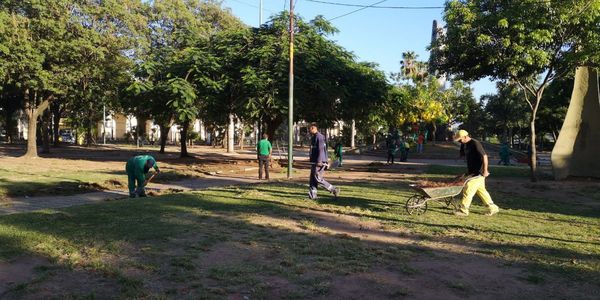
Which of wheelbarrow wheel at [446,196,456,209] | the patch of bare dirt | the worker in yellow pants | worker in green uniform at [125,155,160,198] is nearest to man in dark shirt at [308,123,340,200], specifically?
wheelbarrow wheel at [446,196,456,209]

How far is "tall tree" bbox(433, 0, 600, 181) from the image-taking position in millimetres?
15789

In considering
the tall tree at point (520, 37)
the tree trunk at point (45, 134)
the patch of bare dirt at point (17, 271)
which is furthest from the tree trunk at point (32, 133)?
the patch of bare dirt at point (17, 271)

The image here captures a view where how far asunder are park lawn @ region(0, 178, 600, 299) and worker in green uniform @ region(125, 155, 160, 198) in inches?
70.8

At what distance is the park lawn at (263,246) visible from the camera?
16.3 ft

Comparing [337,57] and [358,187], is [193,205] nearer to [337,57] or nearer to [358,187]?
[358,187]

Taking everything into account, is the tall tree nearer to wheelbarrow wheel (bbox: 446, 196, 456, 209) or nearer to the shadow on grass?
wheelbarrow wheel (bbox: 446, 196, 456, 209)

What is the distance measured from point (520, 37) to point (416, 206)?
9.23 metres

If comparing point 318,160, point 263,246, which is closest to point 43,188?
point 318,160

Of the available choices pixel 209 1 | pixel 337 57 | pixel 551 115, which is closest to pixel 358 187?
pixel 337 57

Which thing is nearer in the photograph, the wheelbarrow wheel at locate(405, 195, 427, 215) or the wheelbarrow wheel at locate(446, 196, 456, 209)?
the wheelbarrow wheel at locate(405, 195, 427, 215)

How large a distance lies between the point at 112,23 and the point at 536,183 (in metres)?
22.6

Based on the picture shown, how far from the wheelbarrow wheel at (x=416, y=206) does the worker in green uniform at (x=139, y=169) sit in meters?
6.00

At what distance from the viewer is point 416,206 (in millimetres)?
9609

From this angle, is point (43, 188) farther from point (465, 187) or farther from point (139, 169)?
point (465, 187)
